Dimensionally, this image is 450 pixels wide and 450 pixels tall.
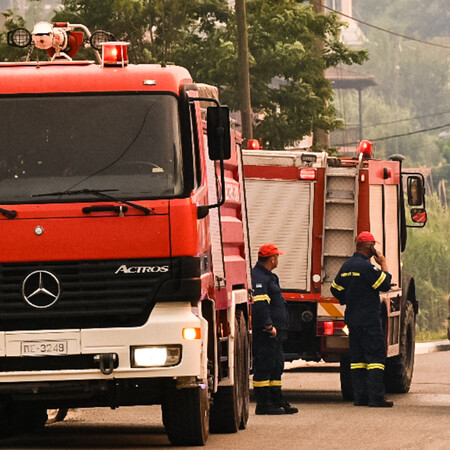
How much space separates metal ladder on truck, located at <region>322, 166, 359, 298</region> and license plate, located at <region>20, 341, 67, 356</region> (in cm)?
734

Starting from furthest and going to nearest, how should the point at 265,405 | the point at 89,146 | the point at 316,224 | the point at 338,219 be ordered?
the point at 316,224 < the point at 338,219 < the point at 265,405 < the point at 89,146

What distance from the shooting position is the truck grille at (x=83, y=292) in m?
11.1

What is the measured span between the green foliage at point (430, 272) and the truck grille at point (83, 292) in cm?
3703

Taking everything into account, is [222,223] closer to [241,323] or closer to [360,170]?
[241,323]

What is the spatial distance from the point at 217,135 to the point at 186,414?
7.14 feet

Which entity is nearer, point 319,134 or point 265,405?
point 265,405

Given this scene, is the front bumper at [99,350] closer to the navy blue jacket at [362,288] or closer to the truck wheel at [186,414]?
the truck wheel at [186,414]

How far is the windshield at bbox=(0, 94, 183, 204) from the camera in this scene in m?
11.2

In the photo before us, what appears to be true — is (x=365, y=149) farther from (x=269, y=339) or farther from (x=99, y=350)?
(x=99, y=350)

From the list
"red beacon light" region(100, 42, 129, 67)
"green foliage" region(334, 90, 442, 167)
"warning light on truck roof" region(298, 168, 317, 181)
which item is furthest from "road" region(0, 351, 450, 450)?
"green foliage" region(334, 90, 442, 167)

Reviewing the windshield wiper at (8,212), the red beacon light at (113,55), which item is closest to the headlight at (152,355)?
the windshield wiper at (8,212)

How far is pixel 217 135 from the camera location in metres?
11.4

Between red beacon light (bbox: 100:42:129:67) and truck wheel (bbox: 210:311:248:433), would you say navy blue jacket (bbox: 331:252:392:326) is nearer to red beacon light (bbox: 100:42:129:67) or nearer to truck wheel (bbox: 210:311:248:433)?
truck wheel (bbox: 210:311:248:433)

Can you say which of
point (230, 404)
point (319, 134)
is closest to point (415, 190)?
point (230, 404)
